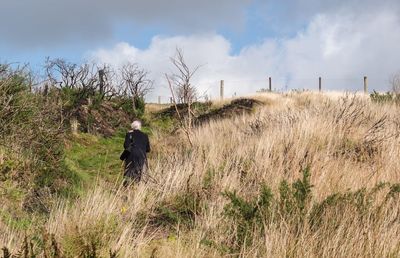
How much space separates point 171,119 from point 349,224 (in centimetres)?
2616

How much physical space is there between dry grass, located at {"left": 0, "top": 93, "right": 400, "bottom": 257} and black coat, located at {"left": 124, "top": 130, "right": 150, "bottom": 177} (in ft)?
5.30

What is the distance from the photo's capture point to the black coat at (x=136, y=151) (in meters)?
10.4

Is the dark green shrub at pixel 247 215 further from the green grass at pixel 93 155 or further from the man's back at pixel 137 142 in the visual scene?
the green grass at pixel 93 155

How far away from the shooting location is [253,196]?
5.89 metres

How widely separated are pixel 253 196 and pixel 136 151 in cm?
528

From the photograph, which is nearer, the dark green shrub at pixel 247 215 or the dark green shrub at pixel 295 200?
the dark green shrub at pixel 247 215

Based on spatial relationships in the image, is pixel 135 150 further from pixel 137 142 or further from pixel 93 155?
pixel 93 155

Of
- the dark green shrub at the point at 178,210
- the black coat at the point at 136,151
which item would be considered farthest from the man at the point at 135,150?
the dark green shrub at the point at 178,210

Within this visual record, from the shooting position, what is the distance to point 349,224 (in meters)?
4.40

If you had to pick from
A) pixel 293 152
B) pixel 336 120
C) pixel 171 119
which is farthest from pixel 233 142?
pixel 171 119

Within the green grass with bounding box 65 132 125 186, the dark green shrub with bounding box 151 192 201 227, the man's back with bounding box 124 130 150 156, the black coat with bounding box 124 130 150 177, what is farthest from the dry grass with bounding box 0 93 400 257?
the green grass with bounding box 65 132 125 186

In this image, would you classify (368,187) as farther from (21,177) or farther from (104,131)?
(104,131)

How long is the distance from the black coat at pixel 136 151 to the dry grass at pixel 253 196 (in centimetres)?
161

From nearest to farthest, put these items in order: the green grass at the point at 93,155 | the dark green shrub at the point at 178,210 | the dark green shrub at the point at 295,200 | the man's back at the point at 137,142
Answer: the dark green shrub at the point at 295,200, the dark green shrub at the point at 178,210, the man's back at the point at 137,142, the green grass at the point at 93,155
